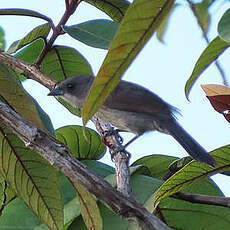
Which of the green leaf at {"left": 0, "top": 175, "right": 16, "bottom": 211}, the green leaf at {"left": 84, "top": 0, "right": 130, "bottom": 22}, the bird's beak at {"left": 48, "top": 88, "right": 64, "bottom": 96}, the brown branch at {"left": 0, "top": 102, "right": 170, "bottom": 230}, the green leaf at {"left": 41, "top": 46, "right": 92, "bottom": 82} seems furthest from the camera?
the bird's beak at {"left": 48, "top": 88, "right": 64, "bottom": 96}

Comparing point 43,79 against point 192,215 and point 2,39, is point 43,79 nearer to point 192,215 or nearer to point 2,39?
point 2,39

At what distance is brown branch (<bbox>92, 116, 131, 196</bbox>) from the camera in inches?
61.5

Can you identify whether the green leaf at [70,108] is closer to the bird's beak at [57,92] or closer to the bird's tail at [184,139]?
the bird's beak at [57,92]

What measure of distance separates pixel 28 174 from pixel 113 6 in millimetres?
1034

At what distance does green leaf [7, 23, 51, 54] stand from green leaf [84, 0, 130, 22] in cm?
24

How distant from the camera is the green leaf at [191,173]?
160cm

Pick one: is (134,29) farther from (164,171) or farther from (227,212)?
(164,171)

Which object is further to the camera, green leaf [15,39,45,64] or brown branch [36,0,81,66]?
green leaf [15,39,45,64]

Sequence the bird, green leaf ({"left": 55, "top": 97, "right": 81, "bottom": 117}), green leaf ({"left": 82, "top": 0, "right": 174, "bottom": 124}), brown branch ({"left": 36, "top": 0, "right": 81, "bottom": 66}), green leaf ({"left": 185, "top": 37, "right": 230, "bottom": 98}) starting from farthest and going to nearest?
the bird
green leaf ({"left": 55, "top": 97, "right": 81, "bottom": 117})
brown branch ({"left": 36, "top": 0, "right": 81, "bottom": 66})
green leaf ({"left": 185, "top": 37, "right": 230, "bottom": 98})
green leaf ({"left": 82, "top": 0, "right": 174, "bottom": 124})

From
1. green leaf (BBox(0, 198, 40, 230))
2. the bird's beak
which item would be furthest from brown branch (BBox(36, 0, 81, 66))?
green leaf (BBox(0, 198, 40, 230))

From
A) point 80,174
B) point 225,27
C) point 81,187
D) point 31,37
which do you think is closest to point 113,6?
point 31,37

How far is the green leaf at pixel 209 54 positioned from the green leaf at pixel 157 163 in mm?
497

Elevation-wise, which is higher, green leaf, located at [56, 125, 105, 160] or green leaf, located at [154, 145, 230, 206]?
green leaf, located at [154, 145, 230, 206]

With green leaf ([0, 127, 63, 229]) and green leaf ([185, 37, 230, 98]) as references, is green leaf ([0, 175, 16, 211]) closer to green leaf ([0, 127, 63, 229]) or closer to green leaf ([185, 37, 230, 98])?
green leaf ([0, 127, 63, 229])
